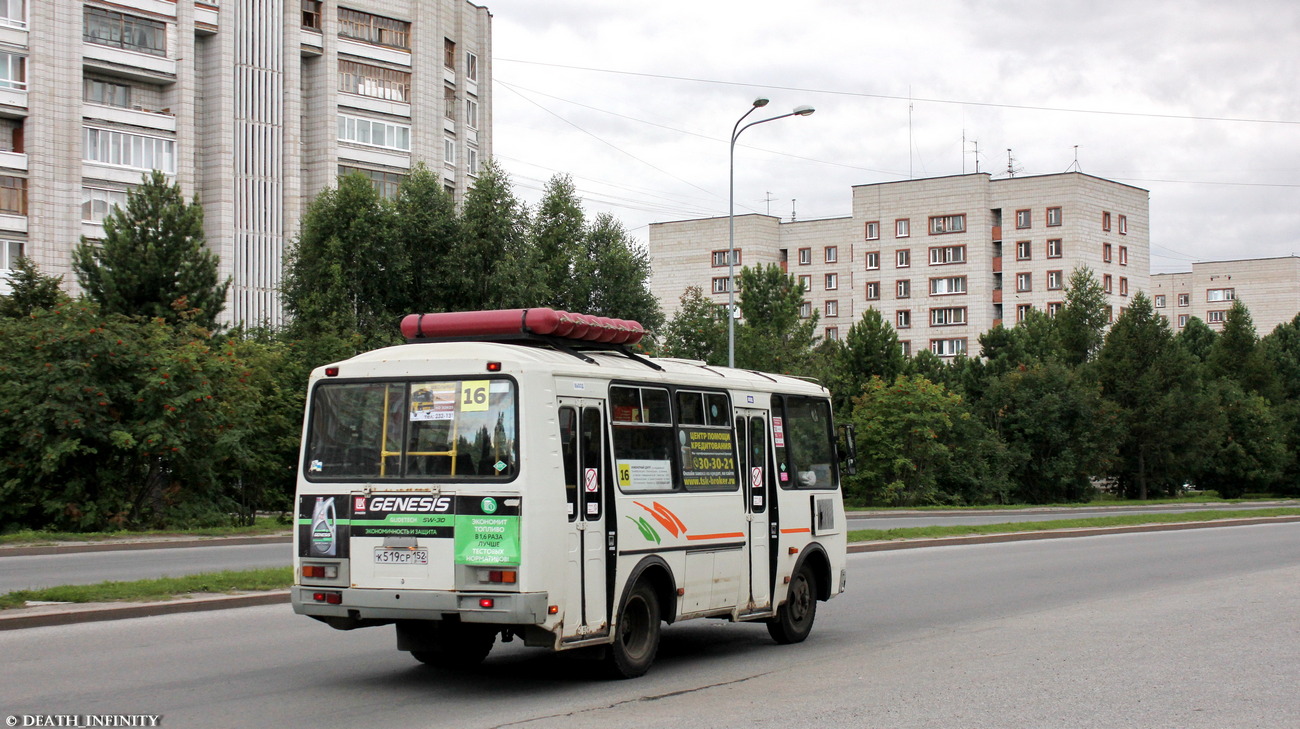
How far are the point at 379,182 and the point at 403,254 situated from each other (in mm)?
19130

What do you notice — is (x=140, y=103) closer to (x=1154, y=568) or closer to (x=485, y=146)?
(x=485, y=146)

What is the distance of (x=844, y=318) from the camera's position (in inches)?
4279

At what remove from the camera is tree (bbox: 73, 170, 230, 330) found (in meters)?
39.2

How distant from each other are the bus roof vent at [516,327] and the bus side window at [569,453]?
0.78 metres

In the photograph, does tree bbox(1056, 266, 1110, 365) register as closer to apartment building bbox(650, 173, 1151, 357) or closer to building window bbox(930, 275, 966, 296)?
apartment building bbox(650, 173, 1151, 357)

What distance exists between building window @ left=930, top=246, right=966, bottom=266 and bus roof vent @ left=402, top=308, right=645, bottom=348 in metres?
90.4

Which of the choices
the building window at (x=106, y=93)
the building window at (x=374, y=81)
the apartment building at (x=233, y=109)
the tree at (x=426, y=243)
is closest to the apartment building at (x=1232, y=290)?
the apartment building at (x=233, y=109)

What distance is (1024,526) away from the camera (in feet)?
99.9

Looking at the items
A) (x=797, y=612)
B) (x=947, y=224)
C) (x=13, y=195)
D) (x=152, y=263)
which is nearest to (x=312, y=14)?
(x=13, y=195)

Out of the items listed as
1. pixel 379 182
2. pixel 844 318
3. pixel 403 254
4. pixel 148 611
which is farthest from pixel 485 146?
pixel 148 611

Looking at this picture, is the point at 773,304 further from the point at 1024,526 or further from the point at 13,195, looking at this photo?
the point at 1024,526

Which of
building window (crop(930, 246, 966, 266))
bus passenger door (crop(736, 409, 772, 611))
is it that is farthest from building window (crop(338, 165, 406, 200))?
bus passenger door (crop(736, 409, 772, 611))

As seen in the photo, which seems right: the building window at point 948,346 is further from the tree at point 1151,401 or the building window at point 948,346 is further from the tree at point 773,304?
the tree at point 1151,401

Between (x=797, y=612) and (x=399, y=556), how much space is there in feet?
15.5
